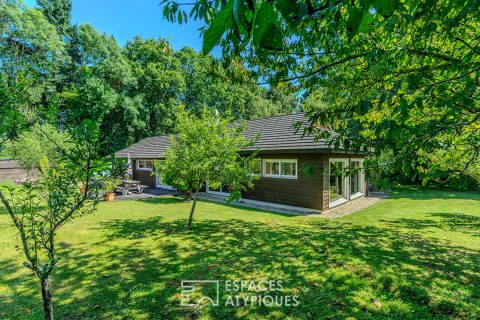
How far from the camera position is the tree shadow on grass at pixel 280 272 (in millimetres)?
3379

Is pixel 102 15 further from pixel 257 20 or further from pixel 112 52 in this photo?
pixel 257 20

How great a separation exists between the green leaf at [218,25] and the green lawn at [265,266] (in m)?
3.56

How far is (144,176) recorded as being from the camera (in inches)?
776

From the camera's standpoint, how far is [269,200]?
475 inches

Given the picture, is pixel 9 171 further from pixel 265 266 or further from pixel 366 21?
pixel 366 21

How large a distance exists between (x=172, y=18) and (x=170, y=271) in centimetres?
417

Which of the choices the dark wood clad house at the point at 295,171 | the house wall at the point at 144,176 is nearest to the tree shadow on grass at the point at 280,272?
the dark wood clad house at the point at 295,171

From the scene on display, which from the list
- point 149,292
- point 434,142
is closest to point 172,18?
point 434,142

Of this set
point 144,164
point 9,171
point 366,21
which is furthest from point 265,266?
point 9,171

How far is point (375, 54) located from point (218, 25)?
2.50 meters

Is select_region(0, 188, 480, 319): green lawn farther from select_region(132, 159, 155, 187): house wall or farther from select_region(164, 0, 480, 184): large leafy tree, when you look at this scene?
select_region(132, 159, 155, 187): house wall

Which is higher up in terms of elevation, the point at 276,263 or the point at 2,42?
the point at 2,42

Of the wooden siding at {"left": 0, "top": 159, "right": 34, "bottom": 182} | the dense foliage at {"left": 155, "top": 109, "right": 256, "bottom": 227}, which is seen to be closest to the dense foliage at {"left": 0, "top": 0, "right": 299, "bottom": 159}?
the wooden siding at {"left": 0, "top": 159, "right": 34, "bottom": 182}

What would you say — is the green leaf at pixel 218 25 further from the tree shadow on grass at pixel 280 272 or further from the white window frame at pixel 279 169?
the white window frame at pixel 279 169
